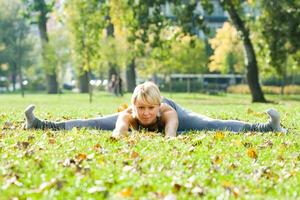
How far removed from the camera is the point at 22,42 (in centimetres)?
7225

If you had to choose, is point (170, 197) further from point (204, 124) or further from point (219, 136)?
point (204, 124)

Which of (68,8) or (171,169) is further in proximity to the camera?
(68,8)

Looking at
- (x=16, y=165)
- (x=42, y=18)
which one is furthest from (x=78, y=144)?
(x=42, y=18)

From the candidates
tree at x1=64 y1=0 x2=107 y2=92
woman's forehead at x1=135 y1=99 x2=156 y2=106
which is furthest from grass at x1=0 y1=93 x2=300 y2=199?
tree at x1=64 y1=0 x2=107 y2=92

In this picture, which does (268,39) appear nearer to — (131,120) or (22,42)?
(131,120)

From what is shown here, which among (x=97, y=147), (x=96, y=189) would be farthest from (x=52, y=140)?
(x=96, y=189)

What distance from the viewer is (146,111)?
7.95m

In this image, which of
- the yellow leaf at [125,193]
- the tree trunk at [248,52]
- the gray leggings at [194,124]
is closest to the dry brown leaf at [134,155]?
the yellow leaf at [125,193]

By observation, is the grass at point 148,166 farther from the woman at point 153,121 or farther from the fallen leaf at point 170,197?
the woman at point 153,121

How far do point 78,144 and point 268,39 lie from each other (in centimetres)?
2678

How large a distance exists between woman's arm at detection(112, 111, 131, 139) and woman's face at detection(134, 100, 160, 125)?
0.18 metres

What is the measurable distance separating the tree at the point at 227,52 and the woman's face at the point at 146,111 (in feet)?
177

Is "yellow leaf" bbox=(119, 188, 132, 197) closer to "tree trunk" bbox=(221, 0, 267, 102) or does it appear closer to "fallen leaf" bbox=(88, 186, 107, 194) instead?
"fallen leaf" bbox=(88, 186, 107, 194)

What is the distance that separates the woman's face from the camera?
7.82 metres
